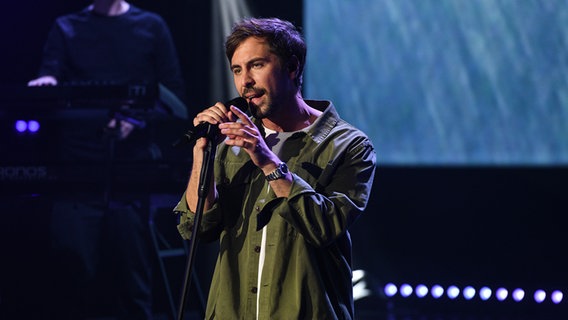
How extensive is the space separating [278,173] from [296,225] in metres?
0.15

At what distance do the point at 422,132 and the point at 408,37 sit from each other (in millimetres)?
587

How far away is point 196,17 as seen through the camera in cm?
532

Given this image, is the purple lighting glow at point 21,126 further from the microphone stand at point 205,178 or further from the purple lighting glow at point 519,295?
the purple lighting glow at point 519,295

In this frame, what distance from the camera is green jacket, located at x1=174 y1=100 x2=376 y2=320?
7.22 ft

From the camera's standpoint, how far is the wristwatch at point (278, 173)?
2.19m

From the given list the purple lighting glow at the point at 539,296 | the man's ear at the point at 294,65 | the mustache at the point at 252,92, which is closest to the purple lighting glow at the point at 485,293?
the purple lighting glow at the point at 539,296

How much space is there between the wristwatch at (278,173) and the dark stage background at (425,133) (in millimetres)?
2588

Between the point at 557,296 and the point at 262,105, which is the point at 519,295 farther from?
the point at 262,105

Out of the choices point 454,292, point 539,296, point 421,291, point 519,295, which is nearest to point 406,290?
point 421,291

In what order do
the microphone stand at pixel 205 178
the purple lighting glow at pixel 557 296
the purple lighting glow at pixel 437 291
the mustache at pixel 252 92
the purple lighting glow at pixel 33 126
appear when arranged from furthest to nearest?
the purple lighting glow at pixel 437 291, the purple lighting glow at pixel 557 296, the purple lighting glow at pixel 33 126, the mustache at pixel 252 92, the microphone stand at pixel 205 178

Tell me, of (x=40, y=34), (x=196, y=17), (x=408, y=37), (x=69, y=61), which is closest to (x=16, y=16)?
(x=40, y=34)

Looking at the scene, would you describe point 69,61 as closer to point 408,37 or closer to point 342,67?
point 342,67

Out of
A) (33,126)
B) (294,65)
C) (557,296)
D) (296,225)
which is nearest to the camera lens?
(296,225)

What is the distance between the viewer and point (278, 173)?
219cm
